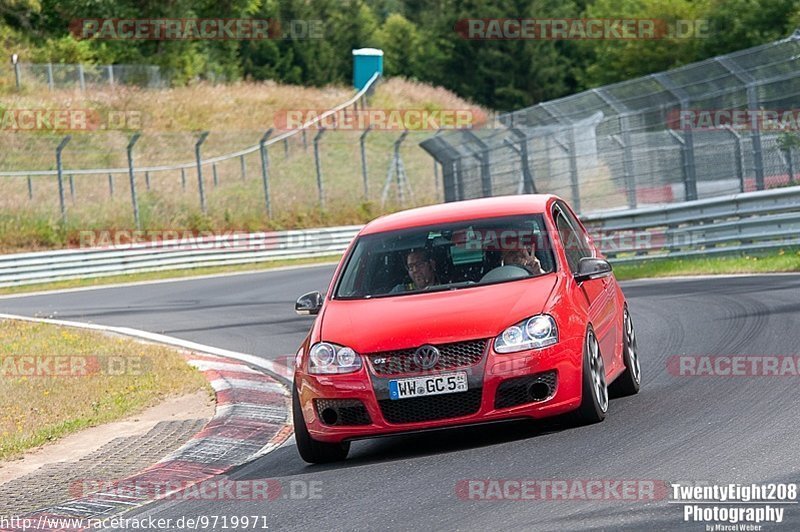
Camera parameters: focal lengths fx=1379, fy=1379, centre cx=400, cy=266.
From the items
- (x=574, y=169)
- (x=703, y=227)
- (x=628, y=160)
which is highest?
(x=628, y=160)

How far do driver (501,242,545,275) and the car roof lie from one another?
0.38 metres

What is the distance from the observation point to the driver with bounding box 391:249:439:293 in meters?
8.95

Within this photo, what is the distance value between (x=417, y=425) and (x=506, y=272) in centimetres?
139

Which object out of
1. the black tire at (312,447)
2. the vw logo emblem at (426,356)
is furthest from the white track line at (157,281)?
the vw logo emblem at (426,356)

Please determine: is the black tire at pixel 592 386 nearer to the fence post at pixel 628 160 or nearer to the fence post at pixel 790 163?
the fence post at pixel 790 163

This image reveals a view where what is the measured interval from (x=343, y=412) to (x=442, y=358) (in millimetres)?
698

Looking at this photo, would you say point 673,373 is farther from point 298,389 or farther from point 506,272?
point 298,389

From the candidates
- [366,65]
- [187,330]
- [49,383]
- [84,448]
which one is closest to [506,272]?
[84,448]

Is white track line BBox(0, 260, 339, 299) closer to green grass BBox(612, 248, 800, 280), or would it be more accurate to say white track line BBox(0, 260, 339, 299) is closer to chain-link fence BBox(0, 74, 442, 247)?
chain-link fence BBox(0, 74, 442, 247)

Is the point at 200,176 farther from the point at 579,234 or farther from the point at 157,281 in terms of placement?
the point at 579,234

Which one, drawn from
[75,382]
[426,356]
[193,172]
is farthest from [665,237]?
[193,172]

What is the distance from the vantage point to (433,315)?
8.15 meters

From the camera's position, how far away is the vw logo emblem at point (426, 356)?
25.8ft

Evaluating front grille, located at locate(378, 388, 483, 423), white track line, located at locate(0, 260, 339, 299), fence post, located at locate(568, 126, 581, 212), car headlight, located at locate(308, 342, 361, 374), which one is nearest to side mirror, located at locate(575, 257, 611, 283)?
front grille, located at locate(378, 388, 483, 423)
